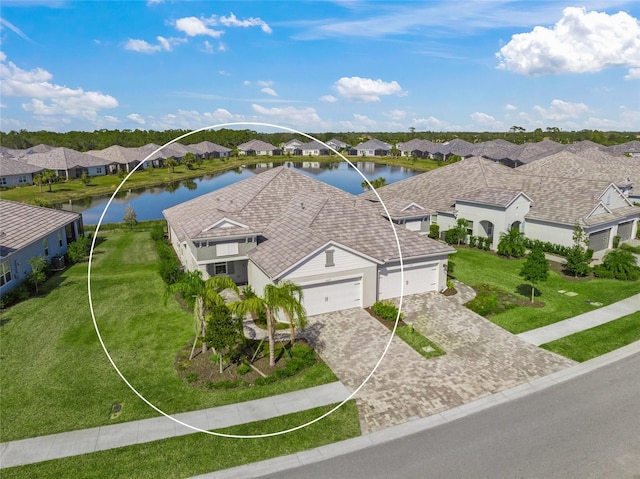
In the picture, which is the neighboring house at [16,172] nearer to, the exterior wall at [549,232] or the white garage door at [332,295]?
the white garage door at [332,295]

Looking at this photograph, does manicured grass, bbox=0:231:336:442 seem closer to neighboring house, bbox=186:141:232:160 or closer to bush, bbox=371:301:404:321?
bush, bbox=371:301:404:321

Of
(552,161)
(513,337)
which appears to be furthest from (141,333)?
(552,161)

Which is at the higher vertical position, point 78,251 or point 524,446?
point 78,251

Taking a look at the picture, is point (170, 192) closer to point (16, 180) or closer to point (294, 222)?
point (16, 180)

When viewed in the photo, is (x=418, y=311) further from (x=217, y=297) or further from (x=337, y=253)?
(x=217, y=297)

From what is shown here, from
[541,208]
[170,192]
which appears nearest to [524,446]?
[541,208]

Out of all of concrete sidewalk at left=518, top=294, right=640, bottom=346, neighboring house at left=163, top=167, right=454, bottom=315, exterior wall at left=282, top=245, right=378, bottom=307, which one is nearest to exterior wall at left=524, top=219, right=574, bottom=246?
concrete sidewalk at left=518, top=294, right=640, bottom=346

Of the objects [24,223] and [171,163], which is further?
[171,163]
